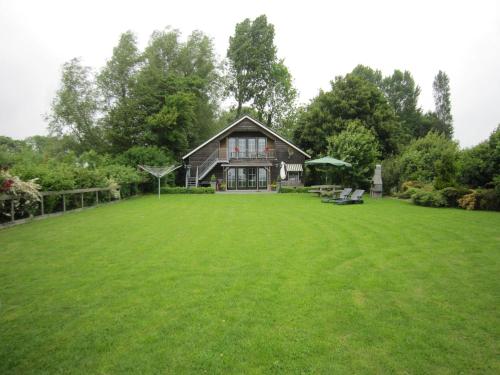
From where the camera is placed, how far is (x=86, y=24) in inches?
610

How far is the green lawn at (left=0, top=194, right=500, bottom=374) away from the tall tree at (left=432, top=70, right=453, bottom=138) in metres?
52.0

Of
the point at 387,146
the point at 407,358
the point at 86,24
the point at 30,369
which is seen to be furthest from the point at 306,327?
the point at 387,146

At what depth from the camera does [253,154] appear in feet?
93.0

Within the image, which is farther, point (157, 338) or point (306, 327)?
point (306, 327)

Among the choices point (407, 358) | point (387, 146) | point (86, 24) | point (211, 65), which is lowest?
point (407, 358)

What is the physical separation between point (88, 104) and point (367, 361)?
35334 millimetres

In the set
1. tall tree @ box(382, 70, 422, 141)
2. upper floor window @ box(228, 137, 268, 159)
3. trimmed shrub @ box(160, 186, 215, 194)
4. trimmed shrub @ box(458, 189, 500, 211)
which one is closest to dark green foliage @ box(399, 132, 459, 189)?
trimmed shrub @ box(458, 189, 500, 211)

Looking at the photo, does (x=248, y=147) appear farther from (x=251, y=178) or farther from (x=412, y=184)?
(x=412, y=184)

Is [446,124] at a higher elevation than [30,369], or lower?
higher

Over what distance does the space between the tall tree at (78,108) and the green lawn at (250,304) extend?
27788mm

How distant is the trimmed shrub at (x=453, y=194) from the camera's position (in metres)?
13.4

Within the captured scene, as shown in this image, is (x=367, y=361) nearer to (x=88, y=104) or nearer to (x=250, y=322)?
(x=250, y=322)

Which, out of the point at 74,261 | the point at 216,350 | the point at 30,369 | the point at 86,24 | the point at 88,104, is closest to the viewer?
the point at 30,369

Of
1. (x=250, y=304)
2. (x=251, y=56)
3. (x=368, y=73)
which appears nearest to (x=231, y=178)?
(x=251, y=56)
